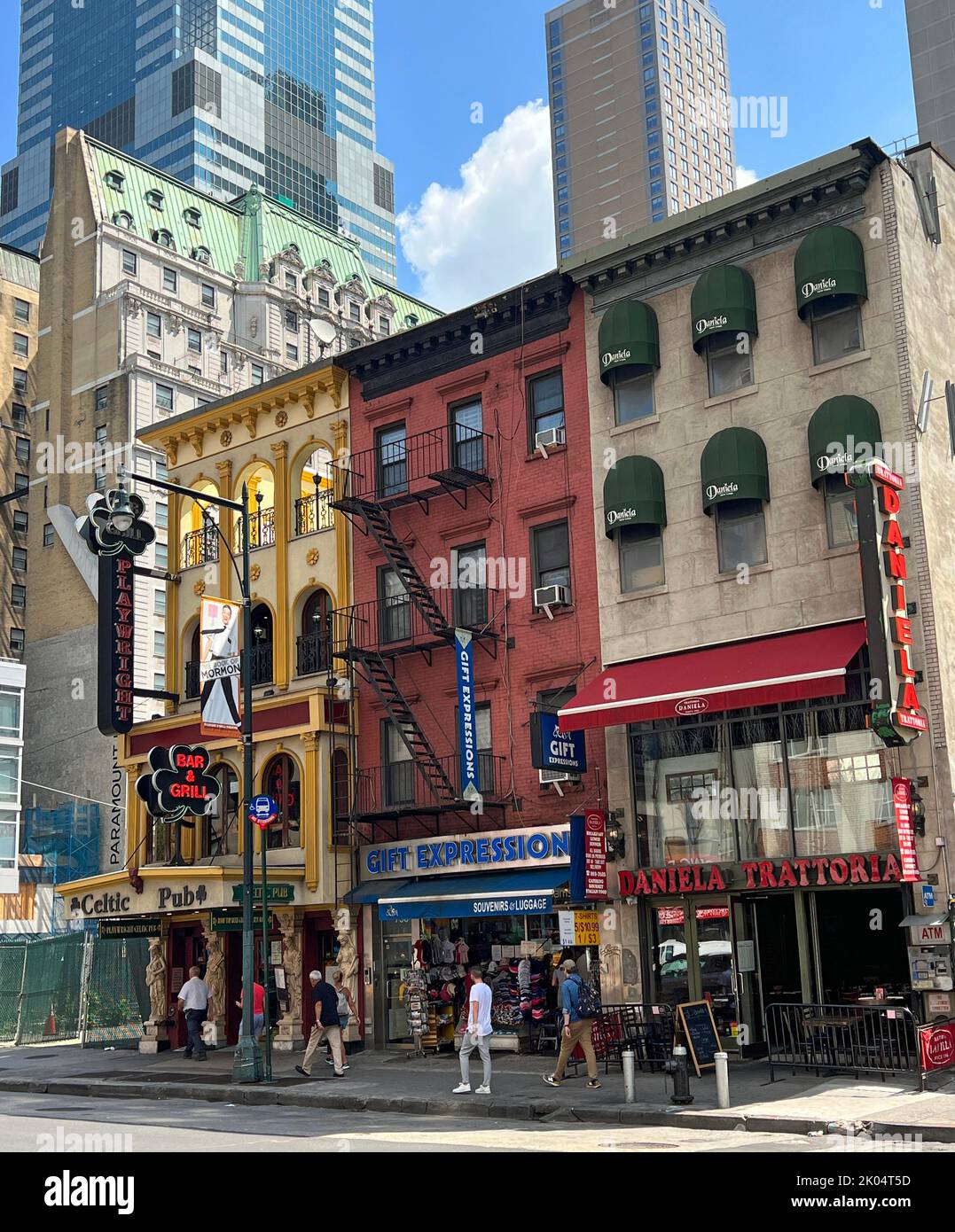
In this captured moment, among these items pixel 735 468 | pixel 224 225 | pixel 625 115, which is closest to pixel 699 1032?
pixel 735 468

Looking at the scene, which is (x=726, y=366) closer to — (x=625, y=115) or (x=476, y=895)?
(x=476, y=895)

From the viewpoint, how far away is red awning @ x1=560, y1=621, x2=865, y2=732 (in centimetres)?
2184

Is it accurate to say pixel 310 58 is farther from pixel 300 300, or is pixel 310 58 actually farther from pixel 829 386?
pixel 829 386

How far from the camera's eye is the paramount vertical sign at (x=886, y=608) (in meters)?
20.3

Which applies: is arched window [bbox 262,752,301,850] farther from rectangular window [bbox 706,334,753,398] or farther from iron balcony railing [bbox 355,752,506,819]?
rectangular window [bbox 706,334,753,398]

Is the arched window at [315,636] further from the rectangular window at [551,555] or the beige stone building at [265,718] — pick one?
the rectangular window at [551,555]

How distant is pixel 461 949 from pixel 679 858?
18.1 ft

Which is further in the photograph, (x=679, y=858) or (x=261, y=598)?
(x=261, y=598)

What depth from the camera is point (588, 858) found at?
969 inches

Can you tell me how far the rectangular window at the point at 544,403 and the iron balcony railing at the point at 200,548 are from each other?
1005 centimetres

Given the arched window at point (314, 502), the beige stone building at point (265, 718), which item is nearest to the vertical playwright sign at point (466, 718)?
the beige stone building at point (265, 718)

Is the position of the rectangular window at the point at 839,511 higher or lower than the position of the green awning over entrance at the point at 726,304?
lower

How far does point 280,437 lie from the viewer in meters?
33.4
